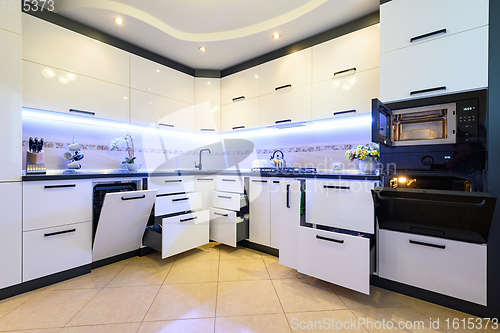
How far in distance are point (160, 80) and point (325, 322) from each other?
2.97 metres

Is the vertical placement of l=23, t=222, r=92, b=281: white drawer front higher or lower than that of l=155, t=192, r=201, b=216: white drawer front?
lower

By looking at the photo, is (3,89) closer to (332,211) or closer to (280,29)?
(280,29)

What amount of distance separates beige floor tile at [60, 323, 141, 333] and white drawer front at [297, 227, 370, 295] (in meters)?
1.14

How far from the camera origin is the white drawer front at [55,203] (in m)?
1.62

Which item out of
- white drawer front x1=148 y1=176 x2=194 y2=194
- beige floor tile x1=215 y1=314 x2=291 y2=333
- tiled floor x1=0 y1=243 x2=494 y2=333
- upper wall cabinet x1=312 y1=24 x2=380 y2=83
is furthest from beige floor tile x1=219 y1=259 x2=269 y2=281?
upper wall cabinet x1=312 y1=24 x2=380 y2=83

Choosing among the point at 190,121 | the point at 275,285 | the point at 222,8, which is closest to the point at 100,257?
the point at 275,285

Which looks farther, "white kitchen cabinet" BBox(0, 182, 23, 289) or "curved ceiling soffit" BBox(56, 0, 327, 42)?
"curved ceiling soffit" BBox(56, 0, 327, 42)

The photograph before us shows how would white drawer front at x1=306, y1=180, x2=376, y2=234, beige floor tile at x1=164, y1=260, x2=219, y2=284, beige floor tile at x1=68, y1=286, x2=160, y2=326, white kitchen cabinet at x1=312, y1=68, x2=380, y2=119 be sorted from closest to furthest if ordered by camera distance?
beige floor tile at x1=68, y1=286, x2=160, y2=326 → white drawer front at x1=306, y1=180, x2=376, y2=234 → beige floor tile at x1=164, y1=260, x2=219, y2=284 → white kitchen cabinet at x1=312, y1=68, x2=380, y2=119

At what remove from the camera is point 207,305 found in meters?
1.50

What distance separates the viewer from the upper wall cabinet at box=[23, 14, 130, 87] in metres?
1.94

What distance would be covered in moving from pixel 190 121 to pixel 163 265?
6.21 ft

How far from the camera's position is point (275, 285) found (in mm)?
1758

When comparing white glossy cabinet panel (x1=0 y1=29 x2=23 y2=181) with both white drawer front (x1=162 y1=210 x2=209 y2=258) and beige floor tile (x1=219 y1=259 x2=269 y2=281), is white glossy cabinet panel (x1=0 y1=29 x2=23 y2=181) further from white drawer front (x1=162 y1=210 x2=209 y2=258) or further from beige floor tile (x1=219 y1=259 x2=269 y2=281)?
beige floor tile (x1=219 y1=259 x2=269 y2=281)

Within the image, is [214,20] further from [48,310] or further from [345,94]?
[48,310]
